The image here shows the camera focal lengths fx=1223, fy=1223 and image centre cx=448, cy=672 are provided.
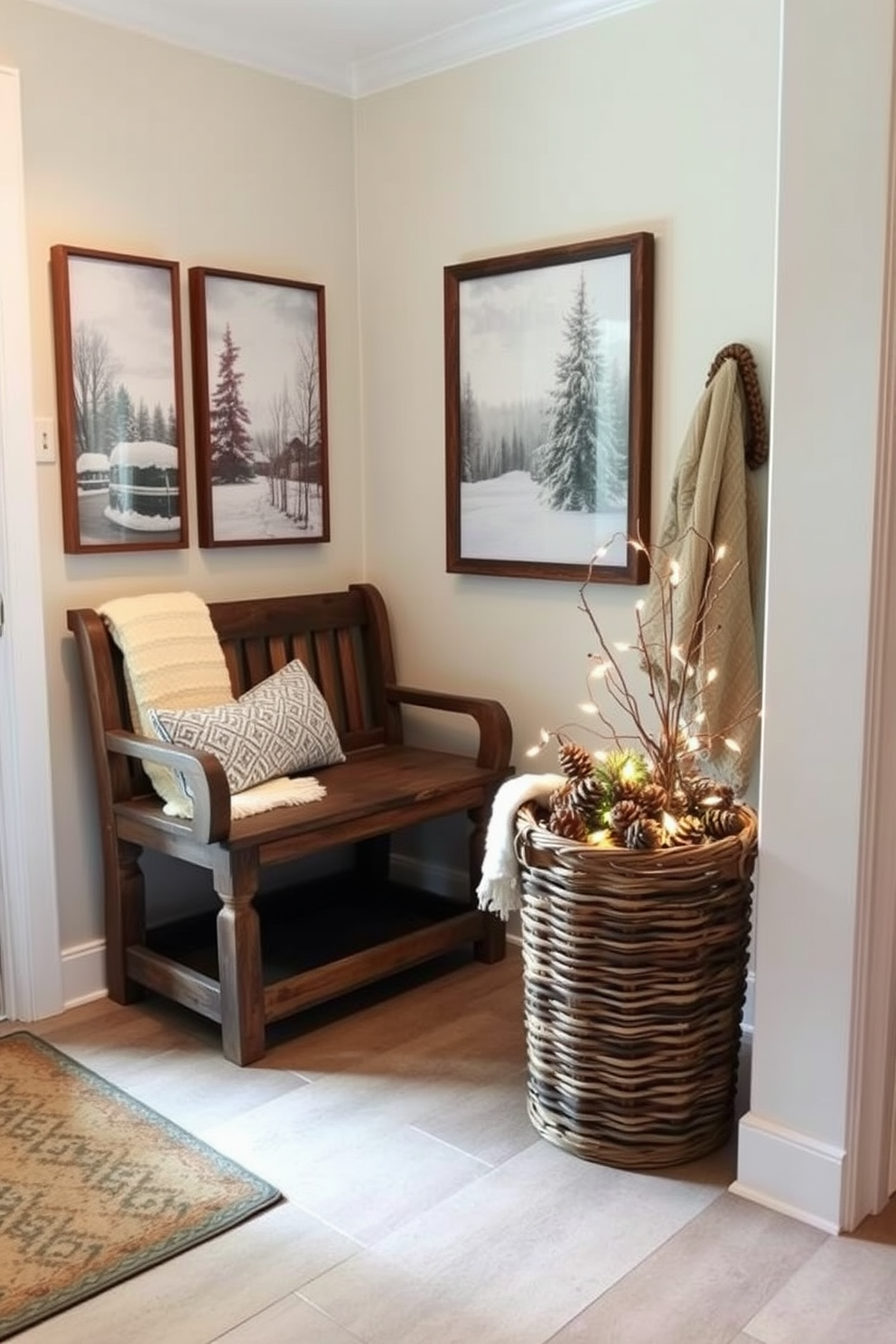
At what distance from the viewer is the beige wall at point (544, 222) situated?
9.14 feet

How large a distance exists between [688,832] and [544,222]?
1.73m

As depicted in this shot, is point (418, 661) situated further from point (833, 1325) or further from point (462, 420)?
point (833, 1325)

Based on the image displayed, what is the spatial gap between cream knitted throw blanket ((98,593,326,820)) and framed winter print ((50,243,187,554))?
207 mm

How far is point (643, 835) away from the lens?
2.21 metres

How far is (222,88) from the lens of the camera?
325 centimetres

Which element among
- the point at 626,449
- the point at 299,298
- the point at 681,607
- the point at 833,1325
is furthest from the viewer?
the point at 299,298

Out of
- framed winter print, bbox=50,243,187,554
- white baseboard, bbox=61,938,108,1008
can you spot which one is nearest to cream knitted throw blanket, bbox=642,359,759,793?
framed winter print, bbox=50,243,187,554

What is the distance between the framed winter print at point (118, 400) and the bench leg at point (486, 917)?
109 centimetres

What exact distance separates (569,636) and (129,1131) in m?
1.61

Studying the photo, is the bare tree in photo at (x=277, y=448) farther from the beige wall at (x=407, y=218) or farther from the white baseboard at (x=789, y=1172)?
the white baseboard at (x=789, y=1172)

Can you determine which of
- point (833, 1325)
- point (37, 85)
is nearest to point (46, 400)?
point (37, 85)

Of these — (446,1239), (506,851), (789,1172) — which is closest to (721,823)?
(506,851)

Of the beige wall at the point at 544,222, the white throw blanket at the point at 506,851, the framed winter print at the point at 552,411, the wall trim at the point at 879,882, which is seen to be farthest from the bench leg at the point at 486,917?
the wall trim at the point at 879,882

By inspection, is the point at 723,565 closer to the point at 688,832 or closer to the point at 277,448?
the point at 688,832
